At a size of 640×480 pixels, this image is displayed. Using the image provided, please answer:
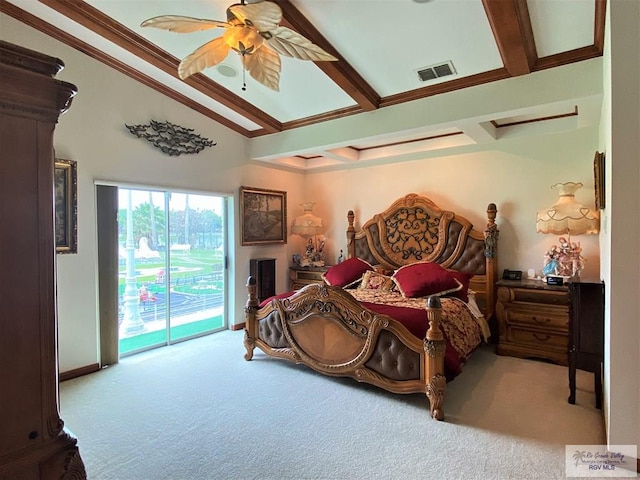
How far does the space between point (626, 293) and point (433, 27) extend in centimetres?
234

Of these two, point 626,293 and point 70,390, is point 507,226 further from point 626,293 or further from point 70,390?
point 70,390

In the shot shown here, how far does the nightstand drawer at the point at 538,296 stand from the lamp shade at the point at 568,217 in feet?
2.21

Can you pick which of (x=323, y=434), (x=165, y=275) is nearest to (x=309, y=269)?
(x=165, y=275)

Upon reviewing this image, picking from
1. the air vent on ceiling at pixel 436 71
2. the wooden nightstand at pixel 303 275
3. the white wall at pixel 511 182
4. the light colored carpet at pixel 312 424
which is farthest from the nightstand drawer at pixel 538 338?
the air vent on ceiling at pixel 436 71

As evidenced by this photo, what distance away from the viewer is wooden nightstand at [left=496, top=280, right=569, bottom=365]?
12.5 feet

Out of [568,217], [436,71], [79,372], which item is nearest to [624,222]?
[568,217]

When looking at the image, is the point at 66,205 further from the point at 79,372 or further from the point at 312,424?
the point at 312,424

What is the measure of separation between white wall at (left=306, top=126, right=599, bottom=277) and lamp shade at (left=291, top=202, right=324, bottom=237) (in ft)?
3.16

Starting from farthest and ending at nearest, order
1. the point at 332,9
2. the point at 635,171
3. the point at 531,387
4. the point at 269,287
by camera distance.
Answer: the point at 269,287
the point at 531,387
the point at 332,9
the point at 635,171

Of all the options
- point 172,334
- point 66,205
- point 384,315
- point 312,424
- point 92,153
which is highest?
point 92,153

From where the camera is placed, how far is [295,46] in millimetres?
2422

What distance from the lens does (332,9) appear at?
2.83 meters

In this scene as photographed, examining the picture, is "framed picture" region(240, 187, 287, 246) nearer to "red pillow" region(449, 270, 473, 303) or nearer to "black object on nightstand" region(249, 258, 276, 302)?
"black object on nightstand" region(249, 258, 276, 302)

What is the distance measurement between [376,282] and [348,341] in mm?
1522
